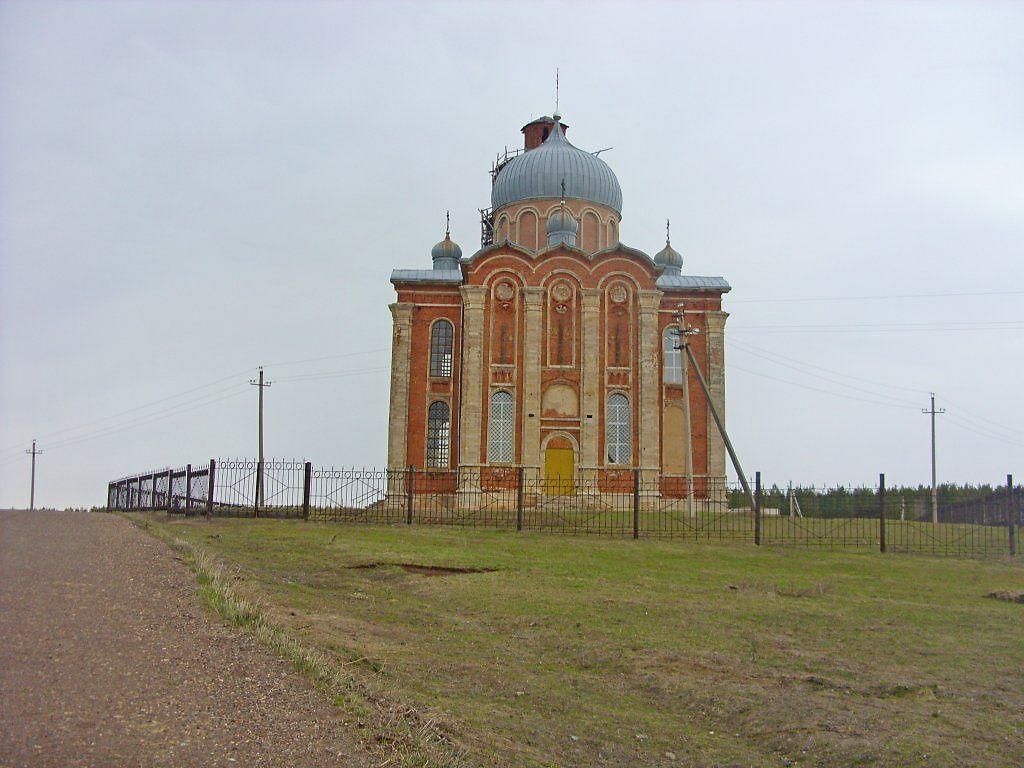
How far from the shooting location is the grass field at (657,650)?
781cm

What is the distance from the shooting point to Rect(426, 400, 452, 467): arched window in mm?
35906

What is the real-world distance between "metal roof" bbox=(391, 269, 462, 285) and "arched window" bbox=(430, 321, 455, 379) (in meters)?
1.62

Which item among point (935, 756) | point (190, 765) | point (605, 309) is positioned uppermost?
point (605, 309)

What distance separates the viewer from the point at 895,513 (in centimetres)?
2511

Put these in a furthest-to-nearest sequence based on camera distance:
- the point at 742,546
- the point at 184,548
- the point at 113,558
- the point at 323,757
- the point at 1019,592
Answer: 1. the point at 742,546
2. the point at 1019,592
3. the point at 184,548
4. the point at 113,558
5. the point at 323,757

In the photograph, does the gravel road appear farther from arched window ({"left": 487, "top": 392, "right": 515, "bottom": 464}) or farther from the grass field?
arched window ({"left": 487, "top": 392, "right": 515, "bottom": 464})

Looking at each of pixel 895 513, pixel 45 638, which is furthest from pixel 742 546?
pixel 45 638

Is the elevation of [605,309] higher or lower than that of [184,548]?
higher

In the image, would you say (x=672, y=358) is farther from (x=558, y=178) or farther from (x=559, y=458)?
(x=558, y=178)

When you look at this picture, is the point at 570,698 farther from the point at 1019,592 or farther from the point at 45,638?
the point at 1019,592

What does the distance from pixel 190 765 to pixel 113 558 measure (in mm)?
7353

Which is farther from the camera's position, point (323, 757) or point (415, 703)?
point (415, 703)

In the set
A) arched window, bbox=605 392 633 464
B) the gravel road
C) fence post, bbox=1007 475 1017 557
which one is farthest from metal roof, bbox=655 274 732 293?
the gravel road

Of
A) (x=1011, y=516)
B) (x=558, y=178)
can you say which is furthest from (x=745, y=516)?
(x=558, y=178)
